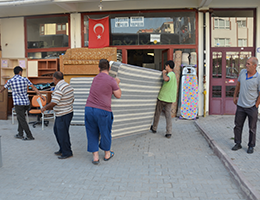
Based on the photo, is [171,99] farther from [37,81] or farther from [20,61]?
[20,61]

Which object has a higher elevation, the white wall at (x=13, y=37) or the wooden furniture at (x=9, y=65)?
the white wall at (x=13, y=37)

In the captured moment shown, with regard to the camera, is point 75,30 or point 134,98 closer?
point 134,98

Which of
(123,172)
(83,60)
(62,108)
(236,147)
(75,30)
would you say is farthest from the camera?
(75,30)

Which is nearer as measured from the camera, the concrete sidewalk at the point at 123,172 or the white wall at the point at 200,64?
the concrete sidewalk at the point at 123,172

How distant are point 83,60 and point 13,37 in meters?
3.39

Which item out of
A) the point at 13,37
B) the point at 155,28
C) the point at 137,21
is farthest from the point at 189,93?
the point at 13,37

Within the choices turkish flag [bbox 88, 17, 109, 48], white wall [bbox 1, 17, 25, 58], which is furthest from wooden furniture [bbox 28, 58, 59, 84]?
turkish flag [bbox 88, 17, 109, 48]

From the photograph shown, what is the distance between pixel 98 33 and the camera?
9.02 m

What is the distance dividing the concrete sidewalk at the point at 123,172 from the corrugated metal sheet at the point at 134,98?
1.54ft

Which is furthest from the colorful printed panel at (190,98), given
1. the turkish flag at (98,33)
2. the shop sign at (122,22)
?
the turkish flag at (98,33)

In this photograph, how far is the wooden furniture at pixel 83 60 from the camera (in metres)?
8.66

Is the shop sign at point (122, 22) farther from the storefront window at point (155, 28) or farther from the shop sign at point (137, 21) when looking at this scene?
the shop sign at point (137, 21)

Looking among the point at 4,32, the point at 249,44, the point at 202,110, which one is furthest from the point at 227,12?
the point at 4,32

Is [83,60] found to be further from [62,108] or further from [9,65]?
[62,108]
